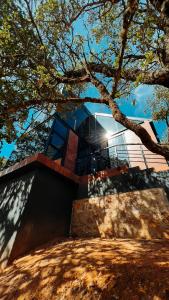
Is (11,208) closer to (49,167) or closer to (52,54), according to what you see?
(49,167)

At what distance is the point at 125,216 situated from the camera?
17.3 feet

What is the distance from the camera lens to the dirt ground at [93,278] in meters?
1.96

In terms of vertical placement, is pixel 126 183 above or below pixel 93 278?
above

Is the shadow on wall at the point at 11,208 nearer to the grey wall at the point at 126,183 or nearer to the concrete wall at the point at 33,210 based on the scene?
the concrete wall at the point at 33,210

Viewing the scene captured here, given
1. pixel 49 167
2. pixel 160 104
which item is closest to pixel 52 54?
pixel 49 167

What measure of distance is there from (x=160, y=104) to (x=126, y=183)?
25.0 feet

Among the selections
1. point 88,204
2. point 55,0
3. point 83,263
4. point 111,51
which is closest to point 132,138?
point 111,51

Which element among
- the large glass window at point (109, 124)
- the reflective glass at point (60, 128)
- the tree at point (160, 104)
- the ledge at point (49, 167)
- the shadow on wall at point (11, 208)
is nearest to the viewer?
the shadow on wall at point (11, 208)

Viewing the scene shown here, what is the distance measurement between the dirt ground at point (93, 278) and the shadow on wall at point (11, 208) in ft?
4.88

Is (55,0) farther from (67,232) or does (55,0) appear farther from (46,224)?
(67,232)

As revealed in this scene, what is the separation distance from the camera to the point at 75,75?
654 centimetres

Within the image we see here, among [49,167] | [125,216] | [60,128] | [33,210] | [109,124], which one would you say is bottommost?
[125,216]

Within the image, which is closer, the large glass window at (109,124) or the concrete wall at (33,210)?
the concrete wall at (33,210)

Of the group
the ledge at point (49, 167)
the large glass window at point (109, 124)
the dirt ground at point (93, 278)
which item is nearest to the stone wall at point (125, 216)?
the ledge at point (49, 167)
